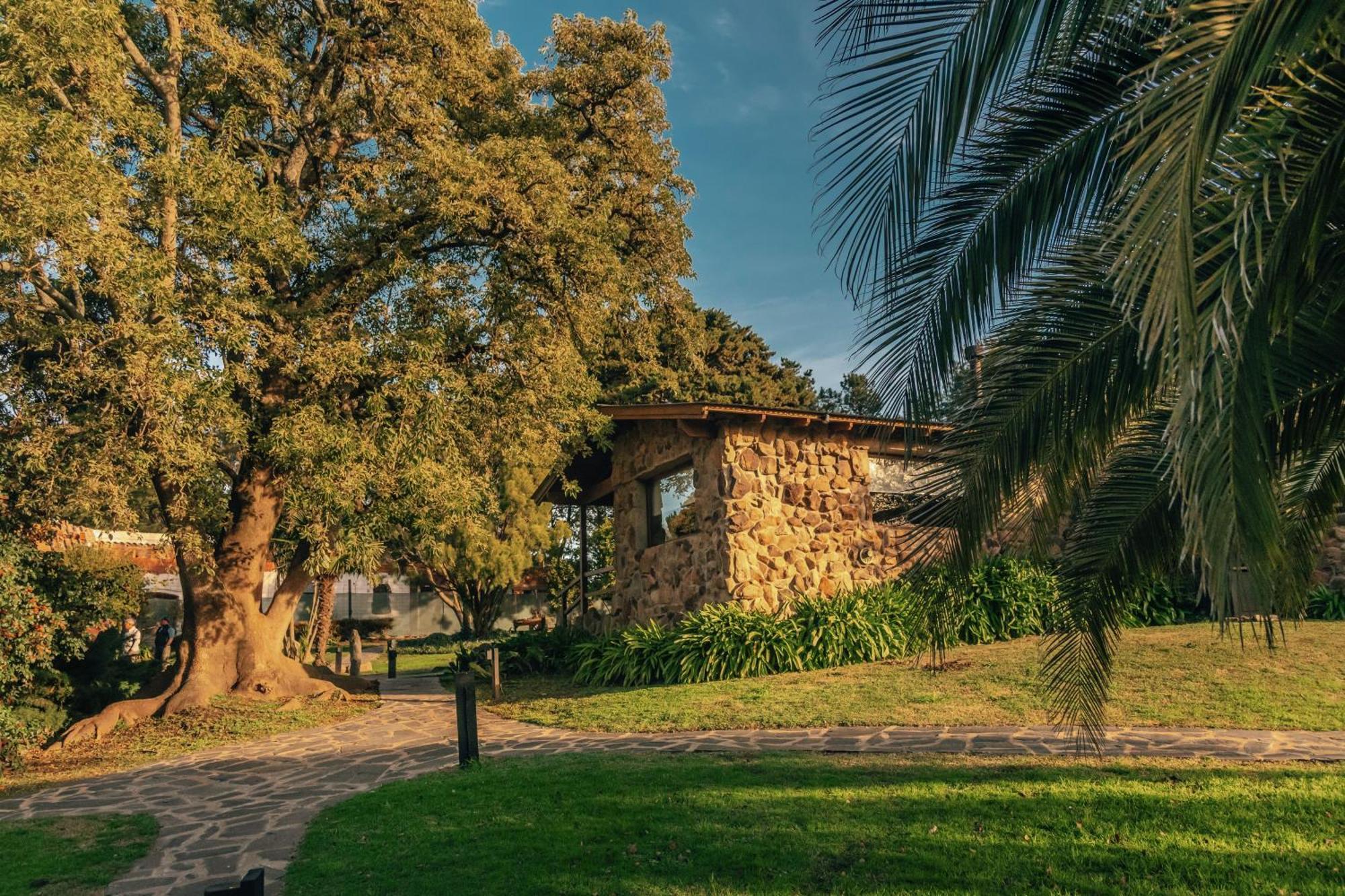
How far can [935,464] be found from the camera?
4.75 metres

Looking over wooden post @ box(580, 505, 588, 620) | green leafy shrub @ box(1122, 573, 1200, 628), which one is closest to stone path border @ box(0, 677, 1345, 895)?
green leafy shrub @ box(1122, 573, 1200, 628)

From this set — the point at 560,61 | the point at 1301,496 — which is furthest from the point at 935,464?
the point at 560,61

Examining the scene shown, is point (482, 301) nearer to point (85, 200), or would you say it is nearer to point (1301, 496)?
point (85, 200)

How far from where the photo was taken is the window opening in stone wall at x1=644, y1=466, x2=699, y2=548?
50.8ft

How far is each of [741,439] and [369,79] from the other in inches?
305

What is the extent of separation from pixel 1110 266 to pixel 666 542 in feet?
39.7

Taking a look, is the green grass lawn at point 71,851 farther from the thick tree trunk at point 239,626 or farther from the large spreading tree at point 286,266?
the thick tree trunk at point 239,626

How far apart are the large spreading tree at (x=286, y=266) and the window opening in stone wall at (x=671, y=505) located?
2.41 m

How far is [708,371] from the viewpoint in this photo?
1097 inches

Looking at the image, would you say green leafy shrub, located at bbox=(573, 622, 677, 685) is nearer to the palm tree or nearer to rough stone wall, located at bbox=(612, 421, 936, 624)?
rough stone wall, located at bbox=(612, 421, 936, 624)

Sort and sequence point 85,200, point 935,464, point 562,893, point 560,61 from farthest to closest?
point 560,61 → point 85,200 → point 562,893 → point 935,464

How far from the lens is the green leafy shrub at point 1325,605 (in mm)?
13398

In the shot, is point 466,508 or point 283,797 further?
point 466,508

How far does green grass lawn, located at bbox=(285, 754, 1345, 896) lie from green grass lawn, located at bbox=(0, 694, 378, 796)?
4.95m
